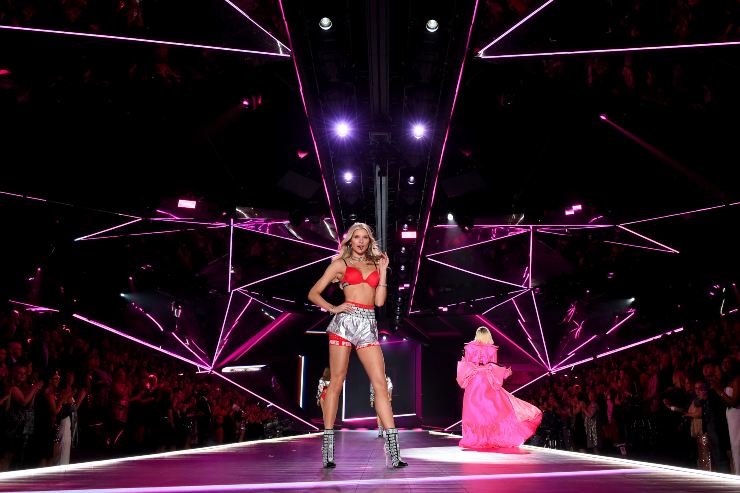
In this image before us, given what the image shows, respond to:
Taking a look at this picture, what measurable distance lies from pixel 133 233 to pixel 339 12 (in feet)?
23.9

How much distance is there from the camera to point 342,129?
7.55 meters

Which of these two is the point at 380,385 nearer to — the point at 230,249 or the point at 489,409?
the point at 489,409

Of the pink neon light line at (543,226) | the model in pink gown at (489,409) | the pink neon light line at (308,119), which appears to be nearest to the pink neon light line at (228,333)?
the pink neon light line at (308,119)

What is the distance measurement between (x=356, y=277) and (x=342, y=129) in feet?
12.5

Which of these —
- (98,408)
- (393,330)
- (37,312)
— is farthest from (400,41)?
(393,330)

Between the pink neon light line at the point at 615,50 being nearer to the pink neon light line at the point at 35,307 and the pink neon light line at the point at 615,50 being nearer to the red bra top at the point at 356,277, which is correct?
the red bra top at the point at 356,277

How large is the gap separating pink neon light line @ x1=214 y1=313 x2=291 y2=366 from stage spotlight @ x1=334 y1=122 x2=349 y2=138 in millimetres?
10935

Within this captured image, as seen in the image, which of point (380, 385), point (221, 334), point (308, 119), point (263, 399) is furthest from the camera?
point (263, 399)

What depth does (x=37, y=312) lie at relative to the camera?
11.1m

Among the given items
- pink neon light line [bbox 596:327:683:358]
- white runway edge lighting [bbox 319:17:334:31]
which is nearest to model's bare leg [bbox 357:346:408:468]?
white runway edge lighting [bbox 319:17:334:31]

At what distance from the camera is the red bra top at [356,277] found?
4094 millimetres

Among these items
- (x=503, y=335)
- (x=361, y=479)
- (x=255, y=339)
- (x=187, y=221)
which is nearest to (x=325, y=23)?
(x=361, y=479)

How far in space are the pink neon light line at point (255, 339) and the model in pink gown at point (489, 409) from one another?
34.1 ft

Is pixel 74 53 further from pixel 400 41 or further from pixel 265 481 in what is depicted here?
pixel 265 481
